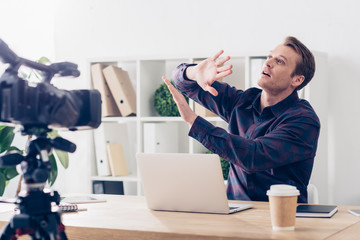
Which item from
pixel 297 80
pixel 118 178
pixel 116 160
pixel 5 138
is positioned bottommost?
pixel 118 178

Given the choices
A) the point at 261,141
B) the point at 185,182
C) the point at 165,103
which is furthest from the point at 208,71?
the point at 165,103

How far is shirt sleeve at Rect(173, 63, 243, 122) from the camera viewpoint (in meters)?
2.65

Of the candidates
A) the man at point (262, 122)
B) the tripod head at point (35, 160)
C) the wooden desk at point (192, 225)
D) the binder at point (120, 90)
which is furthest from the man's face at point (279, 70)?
the binder at point (120, 90)

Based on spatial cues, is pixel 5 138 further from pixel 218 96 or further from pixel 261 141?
pixel 261 141

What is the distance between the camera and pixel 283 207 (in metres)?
1.55

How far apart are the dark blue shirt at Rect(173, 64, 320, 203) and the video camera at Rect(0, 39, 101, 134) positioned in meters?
0.72

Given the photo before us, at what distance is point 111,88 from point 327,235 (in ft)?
8.23

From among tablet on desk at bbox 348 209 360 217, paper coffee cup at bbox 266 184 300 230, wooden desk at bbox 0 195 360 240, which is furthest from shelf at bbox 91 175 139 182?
paper coffee cup at bbox 266 184 300 230

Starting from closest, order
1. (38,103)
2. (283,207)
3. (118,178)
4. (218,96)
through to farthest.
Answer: (38,103) < (283,207) < (218,96) < (118,178)

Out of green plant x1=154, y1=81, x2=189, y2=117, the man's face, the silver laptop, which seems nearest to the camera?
the silver laptop

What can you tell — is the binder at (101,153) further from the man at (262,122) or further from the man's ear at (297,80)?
the man's ear at (297,80)

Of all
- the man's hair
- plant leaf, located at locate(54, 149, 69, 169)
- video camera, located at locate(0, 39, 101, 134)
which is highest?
the man's hair

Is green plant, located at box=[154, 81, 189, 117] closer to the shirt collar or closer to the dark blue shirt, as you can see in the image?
the dark blue shirt

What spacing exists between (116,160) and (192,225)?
7.43 ft
